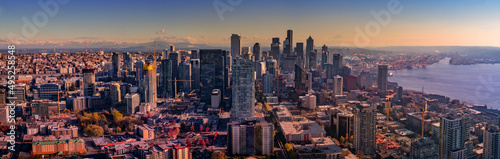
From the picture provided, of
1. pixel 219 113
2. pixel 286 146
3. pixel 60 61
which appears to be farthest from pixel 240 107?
pixel 60 61

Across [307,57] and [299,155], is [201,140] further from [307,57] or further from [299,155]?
[307,57]

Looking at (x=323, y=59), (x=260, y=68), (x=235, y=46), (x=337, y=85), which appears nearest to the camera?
(x=337, y=85)

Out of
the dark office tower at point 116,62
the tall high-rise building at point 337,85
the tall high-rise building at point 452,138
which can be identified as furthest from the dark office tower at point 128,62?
the tall high-rise building at point 452,138

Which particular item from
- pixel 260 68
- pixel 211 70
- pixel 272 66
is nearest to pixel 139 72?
pixel 211 70

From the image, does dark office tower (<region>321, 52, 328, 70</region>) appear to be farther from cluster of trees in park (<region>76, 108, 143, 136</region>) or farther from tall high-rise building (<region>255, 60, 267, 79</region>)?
cluster of trees in park (<region>76, 108, 143, 136</region>)

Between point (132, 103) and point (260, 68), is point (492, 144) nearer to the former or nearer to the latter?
point (132, 103)

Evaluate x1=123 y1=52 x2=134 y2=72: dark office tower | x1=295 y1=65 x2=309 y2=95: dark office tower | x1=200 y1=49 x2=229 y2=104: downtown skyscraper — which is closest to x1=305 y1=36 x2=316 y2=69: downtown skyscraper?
x1=295 y1=65 x2=309 y2=95: dark office tower

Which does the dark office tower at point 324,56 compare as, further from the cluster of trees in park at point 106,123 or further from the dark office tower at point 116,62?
the cluster of trees in park at point 106,123
